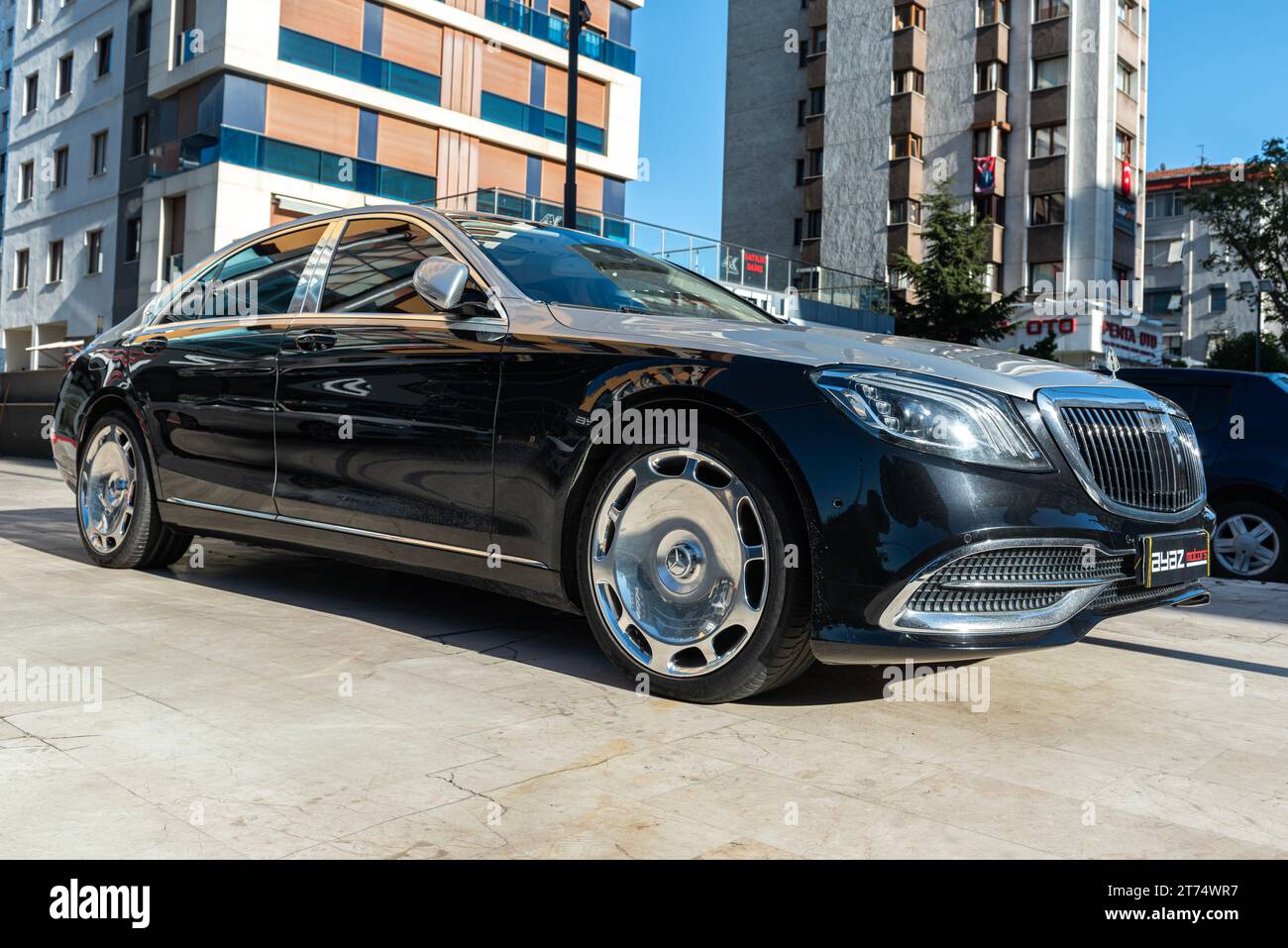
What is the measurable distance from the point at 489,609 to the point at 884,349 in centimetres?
225

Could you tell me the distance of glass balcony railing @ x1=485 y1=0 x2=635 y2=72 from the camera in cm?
3222

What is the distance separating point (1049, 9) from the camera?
127ft

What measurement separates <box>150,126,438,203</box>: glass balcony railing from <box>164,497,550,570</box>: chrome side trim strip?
77.5 ft

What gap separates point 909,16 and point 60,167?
27121 millimetres

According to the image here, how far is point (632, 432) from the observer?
11.9 ft

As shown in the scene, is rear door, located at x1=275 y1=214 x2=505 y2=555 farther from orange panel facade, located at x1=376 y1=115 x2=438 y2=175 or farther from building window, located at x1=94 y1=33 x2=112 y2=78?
building window, located at x1=94 y1=33 x2=112 y2=78

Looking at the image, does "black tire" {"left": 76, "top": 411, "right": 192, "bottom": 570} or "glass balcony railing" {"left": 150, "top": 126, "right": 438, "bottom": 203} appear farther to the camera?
"glass balcony railing" {"left": 150, "top": 126, "right": 438, "bottom": 203}

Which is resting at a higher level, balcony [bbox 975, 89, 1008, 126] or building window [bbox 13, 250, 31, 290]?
balcony [bbox 975, 89, 1008, 126]

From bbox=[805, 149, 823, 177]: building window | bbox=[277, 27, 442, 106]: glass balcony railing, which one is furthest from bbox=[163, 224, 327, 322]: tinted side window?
bbox=[805, 149, 823, 177]: building window

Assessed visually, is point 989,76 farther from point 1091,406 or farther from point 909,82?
point 1091,406

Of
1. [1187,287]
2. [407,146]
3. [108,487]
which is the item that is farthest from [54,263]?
[1187,287]

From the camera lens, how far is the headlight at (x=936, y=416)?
125 inches
